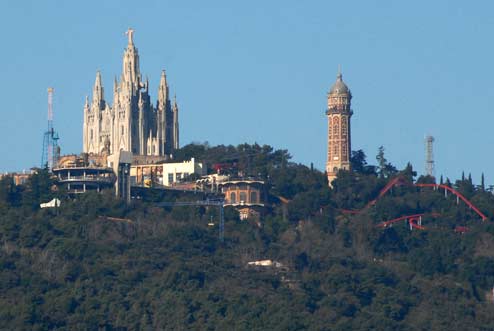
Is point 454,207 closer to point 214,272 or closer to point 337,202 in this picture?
point 337,202

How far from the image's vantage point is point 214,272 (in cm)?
17262

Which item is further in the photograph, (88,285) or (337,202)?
(337,202)

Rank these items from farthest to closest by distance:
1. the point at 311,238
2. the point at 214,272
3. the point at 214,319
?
1. the point at 311,238
2. the point at 214,272
3. the point at 214,319

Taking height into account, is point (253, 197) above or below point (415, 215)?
above

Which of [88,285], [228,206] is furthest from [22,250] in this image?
[228,206]

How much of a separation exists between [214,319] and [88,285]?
33.2 ft

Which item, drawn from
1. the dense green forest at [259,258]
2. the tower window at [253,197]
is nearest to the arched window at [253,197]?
the tower window at [253,197]

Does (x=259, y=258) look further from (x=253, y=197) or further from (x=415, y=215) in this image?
(x=415, y=215)

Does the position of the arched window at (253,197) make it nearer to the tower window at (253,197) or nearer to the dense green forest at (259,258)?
the tower window at (253,197)

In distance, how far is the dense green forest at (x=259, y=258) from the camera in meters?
163

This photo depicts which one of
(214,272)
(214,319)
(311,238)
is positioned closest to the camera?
(214,319)

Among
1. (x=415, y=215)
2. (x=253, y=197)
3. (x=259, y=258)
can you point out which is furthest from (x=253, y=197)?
(x=259, y=258)

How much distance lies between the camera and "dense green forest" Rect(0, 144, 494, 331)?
534 ft

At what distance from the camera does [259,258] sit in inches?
7047
